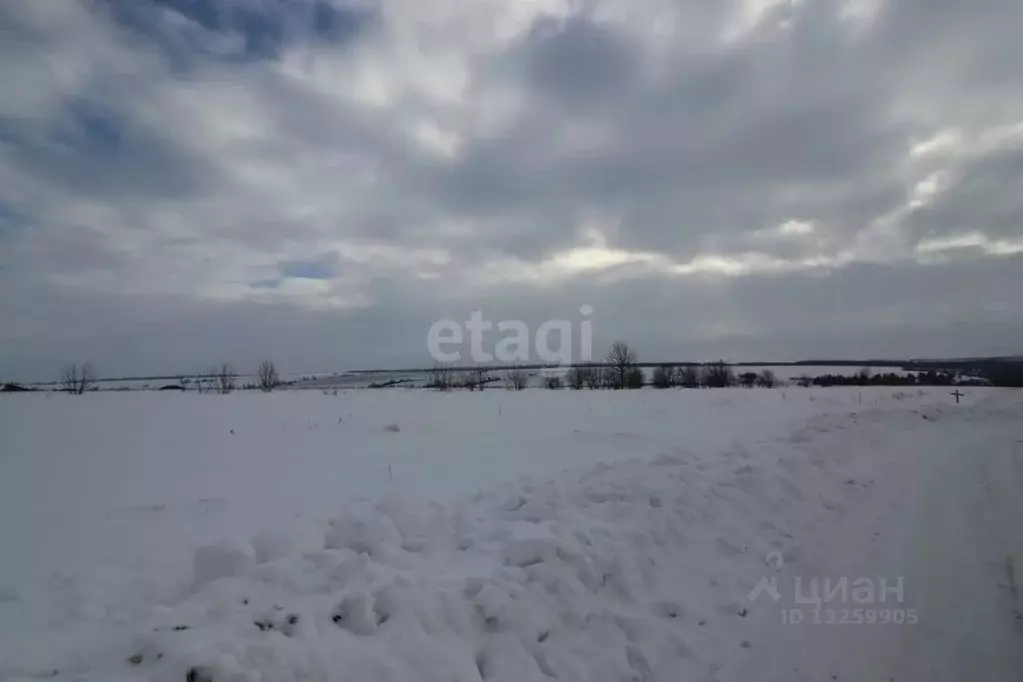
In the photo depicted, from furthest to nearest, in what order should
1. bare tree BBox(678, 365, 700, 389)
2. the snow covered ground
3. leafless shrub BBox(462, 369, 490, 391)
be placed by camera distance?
bare tree BBox(678, 365, 700, 389), leafless shrub BBox(462, 369, 490, 391), the snow covered ground

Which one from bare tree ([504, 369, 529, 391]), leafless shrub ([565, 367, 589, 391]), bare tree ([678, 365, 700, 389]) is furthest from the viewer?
bare tree ([678, 365, 700, 389])

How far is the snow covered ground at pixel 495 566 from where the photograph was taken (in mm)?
3803

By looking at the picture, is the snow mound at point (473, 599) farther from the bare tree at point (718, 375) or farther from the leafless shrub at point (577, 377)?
the bare tree at point (718, 375)

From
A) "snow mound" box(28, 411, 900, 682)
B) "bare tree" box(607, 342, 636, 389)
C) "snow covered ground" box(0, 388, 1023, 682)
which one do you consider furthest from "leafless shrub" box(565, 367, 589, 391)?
"snow mound" box(28, 411, 900, 682)

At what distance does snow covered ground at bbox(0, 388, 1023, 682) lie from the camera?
380 centimetres

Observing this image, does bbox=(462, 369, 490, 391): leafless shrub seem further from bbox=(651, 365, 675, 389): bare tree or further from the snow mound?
the snow mound

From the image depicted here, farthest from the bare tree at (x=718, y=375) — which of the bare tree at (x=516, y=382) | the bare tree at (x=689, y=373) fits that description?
the bare tree at (x=516, y=382)

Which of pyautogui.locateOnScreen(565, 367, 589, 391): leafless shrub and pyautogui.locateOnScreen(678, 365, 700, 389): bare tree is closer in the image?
pyautogui.locateOnScreen(565, 367, 589, 391): leafless shrub

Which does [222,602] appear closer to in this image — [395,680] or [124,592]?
[124,592]

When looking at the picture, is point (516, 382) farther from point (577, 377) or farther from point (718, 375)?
point (718, 375)

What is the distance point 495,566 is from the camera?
5.16 meters

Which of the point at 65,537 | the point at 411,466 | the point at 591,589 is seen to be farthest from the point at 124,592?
the point at 411,466

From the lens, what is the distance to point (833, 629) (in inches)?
190

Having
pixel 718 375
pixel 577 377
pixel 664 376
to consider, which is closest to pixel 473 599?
pixel 577 377
